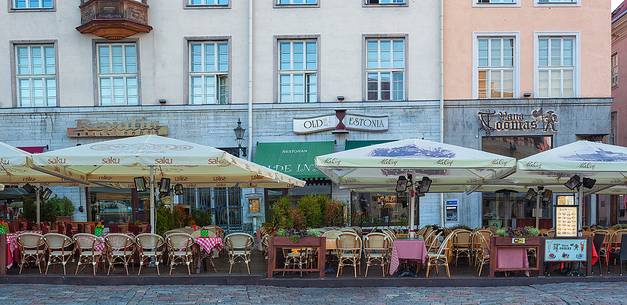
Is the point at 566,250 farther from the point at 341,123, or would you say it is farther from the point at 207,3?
the point at 207,3

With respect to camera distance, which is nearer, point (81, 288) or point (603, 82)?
point (81, 288)

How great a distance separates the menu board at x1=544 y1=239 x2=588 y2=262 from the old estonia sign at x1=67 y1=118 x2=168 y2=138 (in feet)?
39.1

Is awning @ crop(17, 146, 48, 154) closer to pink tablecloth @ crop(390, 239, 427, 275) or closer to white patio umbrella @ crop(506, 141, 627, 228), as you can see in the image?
pink tablecloth @ crop(390, 239, 427, 275)

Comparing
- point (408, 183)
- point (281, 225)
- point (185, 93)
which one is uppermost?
point (185, 93)

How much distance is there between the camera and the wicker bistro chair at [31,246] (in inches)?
402

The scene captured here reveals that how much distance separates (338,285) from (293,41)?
34.5 feet

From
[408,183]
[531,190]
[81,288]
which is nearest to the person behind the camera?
[81,288]

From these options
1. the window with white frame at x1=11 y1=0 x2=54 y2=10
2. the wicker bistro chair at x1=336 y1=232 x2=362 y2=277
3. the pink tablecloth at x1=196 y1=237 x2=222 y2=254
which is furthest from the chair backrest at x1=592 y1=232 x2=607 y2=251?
the window with white frame at x1=11 y1=0 x2=54 y2=10

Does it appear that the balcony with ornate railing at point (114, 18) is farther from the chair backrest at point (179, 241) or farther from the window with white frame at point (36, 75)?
the chair backrest at point (179, 241)

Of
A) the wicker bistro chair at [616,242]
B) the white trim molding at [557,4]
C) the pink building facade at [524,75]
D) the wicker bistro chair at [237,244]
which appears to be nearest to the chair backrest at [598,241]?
the wicker bistro chair at [616,242]

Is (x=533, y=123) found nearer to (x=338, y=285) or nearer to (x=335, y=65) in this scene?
(x=335, y=65)

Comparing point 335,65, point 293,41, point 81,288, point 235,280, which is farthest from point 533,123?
point 81,288

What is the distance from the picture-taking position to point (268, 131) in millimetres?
18281

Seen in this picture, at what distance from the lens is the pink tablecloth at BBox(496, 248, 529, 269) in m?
10.1
